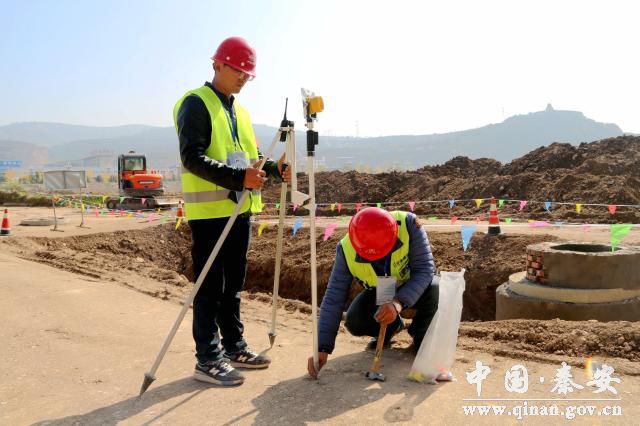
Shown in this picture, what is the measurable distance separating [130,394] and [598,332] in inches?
133

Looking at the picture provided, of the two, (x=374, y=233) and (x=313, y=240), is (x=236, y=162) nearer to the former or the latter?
(x=313, y=240)

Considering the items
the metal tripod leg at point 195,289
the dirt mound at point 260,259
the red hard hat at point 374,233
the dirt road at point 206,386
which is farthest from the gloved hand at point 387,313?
the dirt mound at point 260,259

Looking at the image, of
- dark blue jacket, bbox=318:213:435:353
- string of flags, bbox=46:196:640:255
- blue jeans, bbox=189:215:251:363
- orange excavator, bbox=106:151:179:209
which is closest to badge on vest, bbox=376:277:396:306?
dark blue jacket, bbox=318:213:435:353

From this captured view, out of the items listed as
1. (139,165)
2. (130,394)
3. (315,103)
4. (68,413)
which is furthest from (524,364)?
(139,165)

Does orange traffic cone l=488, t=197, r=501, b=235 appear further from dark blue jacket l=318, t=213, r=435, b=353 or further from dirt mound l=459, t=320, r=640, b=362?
dark blue jacket l=318, t=213, r=435, b=353

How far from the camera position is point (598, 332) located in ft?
13.4

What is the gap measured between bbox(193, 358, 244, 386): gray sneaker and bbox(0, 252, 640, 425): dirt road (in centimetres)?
5

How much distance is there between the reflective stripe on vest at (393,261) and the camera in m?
3.60

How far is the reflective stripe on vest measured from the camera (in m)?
3.60

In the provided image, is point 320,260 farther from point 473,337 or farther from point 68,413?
point 68,413

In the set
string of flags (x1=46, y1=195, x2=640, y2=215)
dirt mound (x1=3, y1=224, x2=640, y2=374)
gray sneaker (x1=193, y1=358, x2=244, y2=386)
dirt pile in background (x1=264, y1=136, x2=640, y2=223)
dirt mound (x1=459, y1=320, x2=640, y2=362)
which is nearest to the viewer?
gray sneaker (x1=193, y1=358, x2=244, y2=386)

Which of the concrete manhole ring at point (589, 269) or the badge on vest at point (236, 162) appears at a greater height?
the badge on vest at point (236, 162)

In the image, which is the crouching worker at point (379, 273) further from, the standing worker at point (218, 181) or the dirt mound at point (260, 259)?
the dirt mound at point (260, 259)

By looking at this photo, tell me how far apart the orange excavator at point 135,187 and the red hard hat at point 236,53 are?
63.7ft
